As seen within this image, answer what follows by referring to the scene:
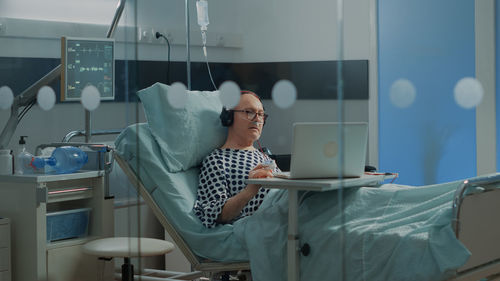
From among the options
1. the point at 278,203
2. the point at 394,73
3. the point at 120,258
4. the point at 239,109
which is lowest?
the point at 120,258

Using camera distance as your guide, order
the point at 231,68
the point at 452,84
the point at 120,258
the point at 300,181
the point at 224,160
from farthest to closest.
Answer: the point at 452,84
the point at 224,160
the point at 120,258
the point at 231,68
the point at 300,181

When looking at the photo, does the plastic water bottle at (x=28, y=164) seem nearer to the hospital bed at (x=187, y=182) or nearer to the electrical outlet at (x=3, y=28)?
the hospital bed at (x=187, y=182)

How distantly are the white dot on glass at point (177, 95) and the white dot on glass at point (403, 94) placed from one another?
3.02 feet

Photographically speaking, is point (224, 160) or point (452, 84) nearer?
point (224, 160)

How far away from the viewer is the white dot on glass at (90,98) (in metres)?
2.87

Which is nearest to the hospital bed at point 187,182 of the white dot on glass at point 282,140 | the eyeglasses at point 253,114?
the eyeglasses at point 253,114

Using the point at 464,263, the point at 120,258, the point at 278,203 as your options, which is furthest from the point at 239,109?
the point at 464,263

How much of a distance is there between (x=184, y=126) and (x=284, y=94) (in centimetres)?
58

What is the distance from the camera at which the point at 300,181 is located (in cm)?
217

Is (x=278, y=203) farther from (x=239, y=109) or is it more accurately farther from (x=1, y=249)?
(x=1, y=249)

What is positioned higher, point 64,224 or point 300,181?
point 300,181

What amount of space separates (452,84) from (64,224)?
1714 mm

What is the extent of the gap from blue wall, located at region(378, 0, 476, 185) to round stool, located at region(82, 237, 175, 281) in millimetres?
1069

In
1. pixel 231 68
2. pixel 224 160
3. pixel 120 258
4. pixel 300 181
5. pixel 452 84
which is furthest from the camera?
pixel 452 84
